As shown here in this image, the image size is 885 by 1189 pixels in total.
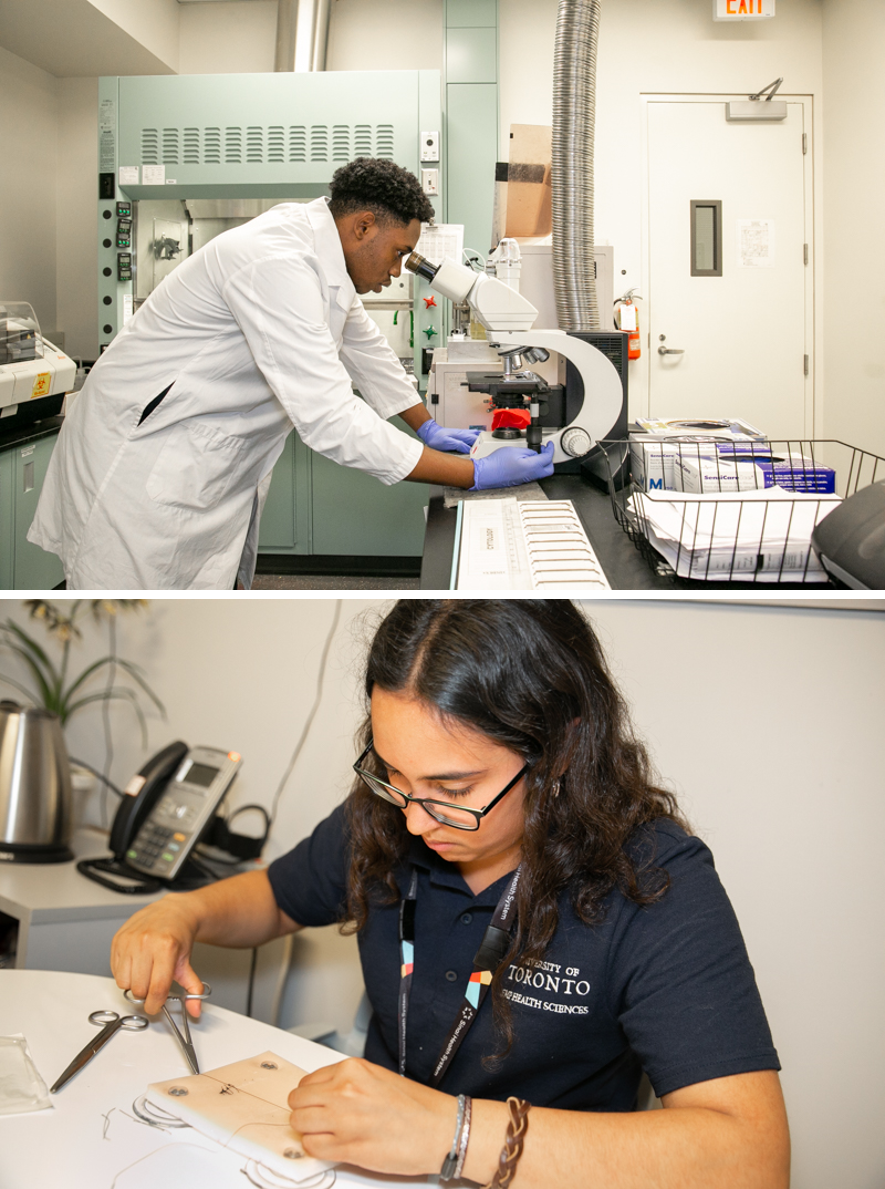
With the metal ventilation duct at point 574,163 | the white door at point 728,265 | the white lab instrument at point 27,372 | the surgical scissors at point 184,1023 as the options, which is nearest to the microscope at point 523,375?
the metal ventilation duct at point 574,163

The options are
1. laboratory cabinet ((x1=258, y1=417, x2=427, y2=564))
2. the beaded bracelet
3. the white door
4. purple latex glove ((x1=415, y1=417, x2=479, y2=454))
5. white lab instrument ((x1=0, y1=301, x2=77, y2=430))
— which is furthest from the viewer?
laboratory cabinet ((x1=258, y1=417, x2=427, y2=564))

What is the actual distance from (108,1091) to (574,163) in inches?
86.8

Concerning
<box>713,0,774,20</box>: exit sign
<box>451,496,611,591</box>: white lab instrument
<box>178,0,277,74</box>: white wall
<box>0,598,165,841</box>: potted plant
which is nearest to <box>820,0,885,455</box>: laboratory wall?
<box>713,0,774,20</box>: exit sign

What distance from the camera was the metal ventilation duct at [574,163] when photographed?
2.17 meters

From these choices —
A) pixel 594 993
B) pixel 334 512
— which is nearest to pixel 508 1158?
pixel 594 993

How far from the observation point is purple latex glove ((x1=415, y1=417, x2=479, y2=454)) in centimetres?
210

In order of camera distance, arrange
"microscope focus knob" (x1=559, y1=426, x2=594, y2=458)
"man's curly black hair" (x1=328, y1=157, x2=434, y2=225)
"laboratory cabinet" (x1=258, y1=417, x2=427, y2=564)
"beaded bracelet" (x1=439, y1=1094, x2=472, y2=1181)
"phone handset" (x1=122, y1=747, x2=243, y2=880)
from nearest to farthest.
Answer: "beaded bracelet" (x1=439, y1=1094, x2=472, y2=1181) → "phone handset" (x1=122, y1=747, x2=243, y2=880) → "man's curly black hair" (x1=328, y1=157, x2=434, y2=225) → "microscope focus knob" (x1=559, y1=426, x2=594, y2=458) → "laboratory cabinet" (x1=258, y1=417, x2=427, y2=564)

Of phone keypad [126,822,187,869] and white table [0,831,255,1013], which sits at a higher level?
phone keypad [126,822,187,869]

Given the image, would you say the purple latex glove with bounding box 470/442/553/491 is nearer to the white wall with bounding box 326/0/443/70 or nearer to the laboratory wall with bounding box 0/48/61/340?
the white wall with bounding box 326/0/443/70

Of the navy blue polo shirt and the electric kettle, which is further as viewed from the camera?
the electric kettle

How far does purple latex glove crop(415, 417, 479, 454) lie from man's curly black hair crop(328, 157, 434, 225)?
51cm

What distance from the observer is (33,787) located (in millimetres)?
1384

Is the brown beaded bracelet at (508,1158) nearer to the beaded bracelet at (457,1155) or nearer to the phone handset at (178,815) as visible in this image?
the beaded bracelet at (457,1155)

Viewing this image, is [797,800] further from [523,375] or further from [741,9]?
[741,9]
